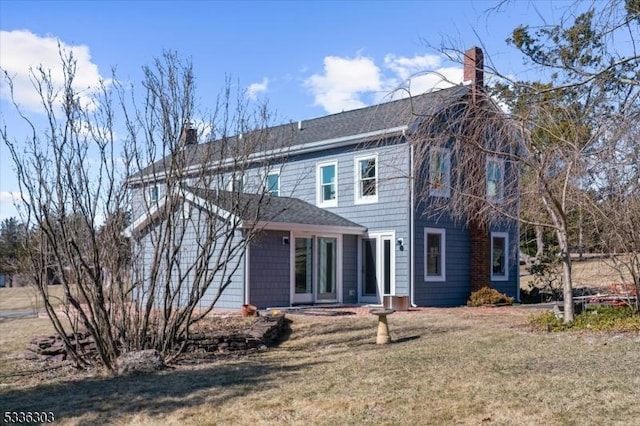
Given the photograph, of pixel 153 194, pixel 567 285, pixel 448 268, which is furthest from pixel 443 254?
pixel 153 194

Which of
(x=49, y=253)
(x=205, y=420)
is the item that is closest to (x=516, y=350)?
(x=205, y=420)

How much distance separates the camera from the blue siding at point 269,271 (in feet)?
53.2

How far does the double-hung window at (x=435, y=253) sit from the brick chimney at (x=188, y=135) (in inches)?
362

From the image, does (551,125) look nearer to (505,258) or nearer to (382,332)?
(382,332)

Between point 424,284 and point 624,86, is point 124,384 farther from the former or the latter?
point 424,284

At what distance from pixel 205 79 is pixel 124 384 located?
485 cm

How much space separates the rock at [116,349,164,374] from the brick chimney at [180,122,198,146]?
10.5 feet

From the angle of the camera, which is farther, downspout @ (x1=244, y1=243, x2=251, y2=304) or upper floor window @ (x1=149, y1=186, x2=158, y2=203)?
downspout @ (x1=244, y1=243, x2=251, y2=304)

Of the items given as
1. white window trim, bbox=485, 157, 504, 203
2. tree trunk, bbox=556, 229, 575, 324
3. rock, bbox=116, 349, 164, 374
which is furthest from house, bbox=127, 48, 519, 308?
rock, bbox=116, 349, 164, 374

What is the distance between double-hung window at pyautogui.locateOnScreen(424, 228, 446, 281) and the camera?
18.0 meters

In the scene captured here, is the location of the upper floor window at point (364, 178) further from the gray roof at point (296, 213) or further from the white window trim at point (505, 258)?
the white window trim at point (505, 258)

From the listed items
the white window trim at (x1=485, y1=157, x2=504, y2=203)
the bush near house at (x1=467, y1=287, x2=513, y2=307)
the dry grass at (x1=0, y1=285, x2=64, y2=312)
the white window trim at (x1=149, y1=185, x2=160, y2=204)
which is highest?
the white window trim at (x1=485, y1=157, x2=504, y2=203)

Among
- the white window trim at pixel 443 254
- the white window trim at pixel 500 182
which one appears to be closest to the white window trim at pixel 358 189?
the white window trim at pixel 443 254

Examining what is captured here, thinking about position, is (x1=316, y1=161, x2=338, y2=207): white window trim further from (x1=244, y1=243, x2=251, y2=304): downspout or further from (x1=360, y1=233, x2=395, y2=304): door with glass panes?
(x1=244, y1=243, x2=251, y2=304): downspout
